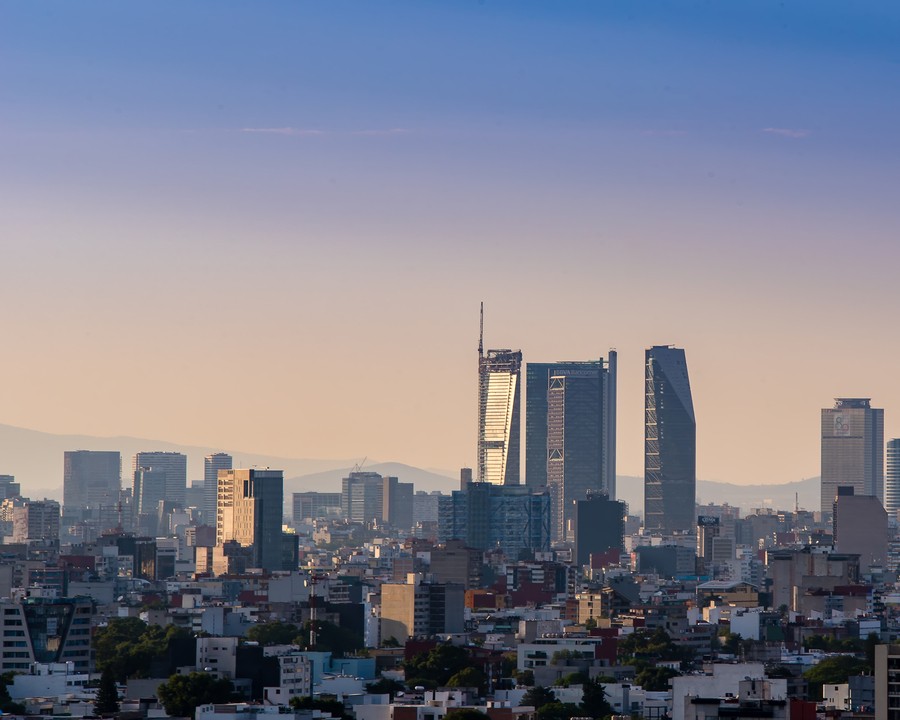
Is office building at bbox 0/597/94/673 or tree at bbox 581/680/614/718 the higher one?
office building at bbox 0/597/94/673

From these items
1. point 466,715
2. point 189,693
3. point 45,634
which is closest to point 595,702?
point 466,715

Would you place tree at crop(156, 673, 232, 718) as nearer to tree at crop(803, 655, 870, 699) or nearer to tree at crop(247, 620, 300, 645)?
tree at crop(803, 655, 870, 699)

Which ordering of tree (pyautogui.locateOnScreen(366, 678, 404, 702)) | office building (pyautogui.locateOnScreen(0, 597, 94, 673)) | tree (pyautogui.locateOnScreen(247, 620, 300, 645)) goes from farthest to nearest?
tree (pyautogui.locateOnScreen(247, 620, 300, 645))
office building (pyautogui.locateOnScreen(0, 597, 94, 673))
tree (pyautogui.locateOnScreen(366, 678, 404, 702))

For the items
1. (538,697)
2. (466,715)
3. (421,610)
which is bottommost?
(466,715)

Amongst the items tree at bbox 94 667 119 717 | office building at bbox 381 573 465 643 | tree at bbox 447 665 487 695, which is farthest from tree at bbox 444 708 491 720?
office building at bbox 381 573 465 643

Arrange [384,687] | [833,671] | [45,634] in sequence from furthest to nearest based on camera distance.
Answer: [45,634]
[833,671]
[384,687]

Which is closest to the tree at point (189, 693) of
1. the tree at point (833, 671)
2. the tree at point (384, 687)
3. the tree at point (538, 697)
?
the tree at point (384, 687)

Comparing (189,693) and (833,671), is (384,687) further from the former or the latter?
(833,671)

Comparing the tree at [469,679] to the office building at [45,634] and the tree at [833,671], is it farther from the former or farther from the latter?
the office building at [45,634]
